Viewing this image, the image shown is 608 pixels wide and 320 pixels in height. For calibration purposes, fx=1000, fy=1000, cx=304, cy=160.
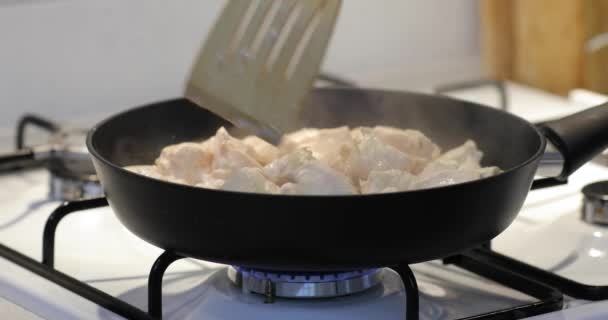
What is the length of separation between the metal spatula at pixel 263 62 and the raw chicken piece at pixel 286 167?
35mm

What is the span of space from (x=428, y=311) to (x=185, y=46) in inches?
32.3

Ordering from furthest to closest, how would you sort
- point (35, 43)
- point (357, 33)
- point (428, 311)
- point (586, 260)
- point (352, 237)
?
point (357, 33), point (35, 43), point (586, 260), point (428, 311), point (352, 237)

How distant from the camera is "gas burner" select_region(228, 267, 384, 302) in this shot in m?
0.91

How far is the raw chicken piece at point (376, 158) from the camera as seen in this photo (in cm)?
95

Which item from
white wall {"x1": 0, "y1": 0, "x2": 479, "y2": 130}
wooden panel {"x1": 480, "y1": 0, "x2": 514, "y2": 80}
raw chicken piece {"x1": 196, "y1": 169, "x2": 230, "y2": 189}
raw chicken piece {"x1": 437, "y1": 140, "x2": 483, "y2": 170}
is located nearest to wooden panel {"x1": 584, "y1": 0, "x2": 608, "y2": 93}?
wooden panel {"x1": 480, "y1": 0, "x2": 514, "y2": 80}

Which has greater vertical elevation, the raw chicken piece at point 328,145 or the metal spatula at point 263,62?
the metal spatula at point 263,62

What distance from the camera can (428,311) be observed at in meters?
0.91

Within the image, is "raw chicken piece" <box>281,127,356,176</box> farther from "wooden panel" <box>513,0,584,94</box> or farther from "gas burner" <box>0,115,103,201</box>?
"wooden panel" <box>513,0,584,94</box>

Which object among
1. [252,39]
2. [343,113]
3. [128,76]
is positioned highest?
[252,39]

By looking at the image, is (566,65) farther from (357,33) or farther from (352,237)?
(352,237)

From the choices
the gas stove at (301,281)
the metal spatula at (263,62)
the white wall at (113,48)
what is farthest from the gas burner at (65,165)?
the metal spatula at (263,62)

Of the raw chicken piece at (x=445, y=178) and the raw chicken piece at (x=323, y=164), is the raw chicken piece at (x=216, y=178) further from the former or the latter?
the raw chicken piece at (x=445, y=178)

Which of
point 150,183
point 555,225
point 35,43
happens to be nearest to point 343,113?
point 555,225

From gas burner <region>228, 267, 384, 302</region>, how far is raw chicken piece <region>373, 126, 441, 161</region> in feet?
0.52
